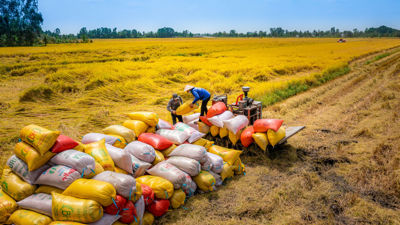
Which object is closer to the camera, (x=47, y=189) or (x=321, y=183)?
(x=47, y=189)

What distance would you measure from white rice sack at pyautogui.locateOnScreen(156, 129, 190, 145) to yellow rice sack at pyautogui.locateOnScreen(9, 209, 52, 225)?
2.02m

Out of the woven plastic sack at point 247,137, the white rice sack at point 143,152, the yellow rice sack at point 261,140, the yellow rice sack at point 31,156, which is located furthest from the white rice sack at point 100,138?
the yellow rice sack at point 261,140

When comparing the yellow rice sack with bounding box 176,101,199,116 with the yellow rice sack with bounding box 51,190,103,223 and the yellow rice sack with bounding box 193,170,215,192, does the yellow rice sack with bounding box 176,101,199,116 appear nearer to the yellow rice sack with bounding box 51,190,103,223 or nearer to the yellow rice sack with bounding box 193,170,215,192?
the yellow rice sack with bounding box 193,170,215,192

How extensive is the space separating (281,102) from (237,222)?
6200mm

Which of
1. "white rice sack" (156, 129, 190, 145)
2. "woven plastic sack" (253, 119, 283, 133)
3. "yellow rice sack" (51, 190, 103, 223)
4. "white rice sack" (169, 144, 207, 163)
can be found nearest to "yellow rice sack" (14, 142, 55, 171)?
"yellow rice sack" (51, 190, 103, 223)

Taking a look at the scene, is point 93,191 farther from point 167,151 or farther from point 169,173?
point 167,151

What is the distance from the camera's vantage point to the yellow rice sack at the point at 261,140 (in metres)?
4.43

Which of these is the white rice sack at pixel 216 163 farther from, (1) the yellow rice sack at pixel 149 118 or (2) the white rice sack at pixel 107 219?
(2) the white rice sack at pixel 107 219

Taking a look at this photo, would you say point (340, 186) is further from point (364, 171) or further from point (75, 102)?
point (75, 102)

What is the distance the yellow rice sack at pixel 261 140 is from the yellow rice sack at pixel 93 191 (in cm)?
270

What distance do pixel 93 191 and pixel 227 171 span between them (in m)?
2.03

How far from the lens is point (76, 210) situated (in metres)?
2.28

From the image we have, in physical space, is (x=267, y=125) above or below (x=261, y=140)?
above

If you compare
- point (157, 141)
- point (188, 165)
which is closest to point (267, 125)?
point (188, 165)
